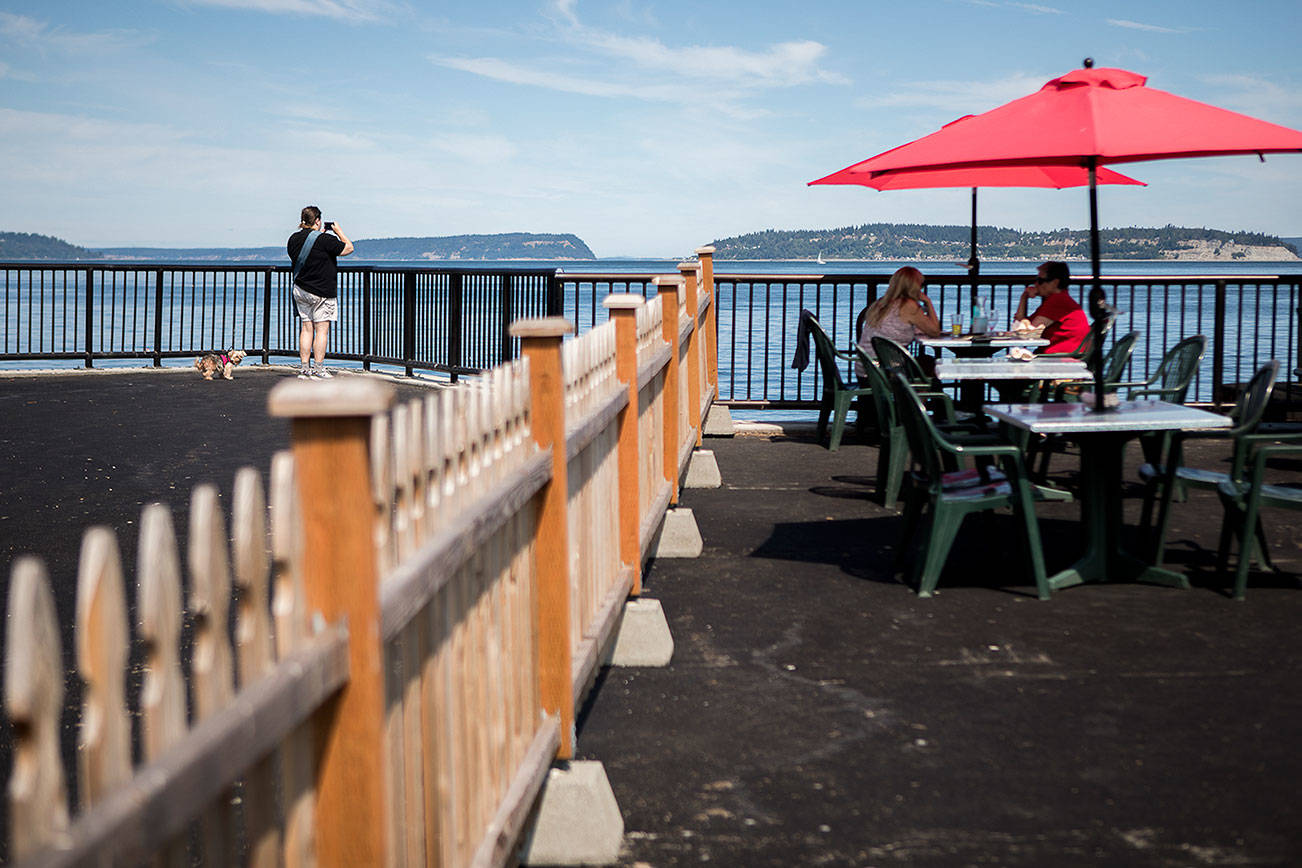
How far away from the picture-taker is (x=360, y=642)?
6.34ft

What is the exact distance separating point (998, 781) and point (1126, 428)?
276 cm

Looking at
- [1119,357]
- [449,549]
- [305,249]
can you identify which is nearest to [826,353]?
[1119,357]

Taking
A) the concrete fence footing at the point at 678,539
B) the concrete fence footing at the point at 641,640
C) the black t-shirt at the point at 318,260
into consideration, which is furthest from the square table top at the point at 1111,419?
the black t-shirt at the point at 318,260

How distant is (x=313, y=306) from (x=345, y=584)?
1534 cm

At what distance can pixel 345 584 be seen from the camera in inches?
74.2

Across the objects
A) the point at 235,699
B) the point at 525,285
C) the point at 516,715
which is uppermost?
the point at 525,285

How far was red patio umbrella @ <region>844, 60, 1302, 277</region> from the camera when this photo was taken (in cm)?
595

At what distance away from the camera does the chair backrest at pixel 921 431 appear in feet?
20.4

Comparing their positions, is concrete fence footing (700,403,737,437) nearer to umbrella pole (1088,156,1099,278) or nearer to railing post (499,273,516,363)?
railing post (499,273,516,363)

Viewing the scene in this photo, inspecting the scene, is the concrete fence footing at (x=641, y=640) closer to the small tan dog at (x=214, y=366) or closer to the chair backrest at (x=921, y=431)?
the chair backrest at (x=921, y=431)

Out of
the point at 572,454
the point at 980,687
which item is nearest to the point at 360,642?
the point at 572,454

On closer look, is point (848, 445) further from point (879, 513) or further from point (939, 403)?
point (879, 513)

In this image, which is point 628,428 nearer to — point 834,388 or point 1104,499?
point 1104,499

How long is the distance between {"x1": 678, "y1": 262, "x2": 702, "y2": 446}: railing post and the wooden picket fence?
505cm
